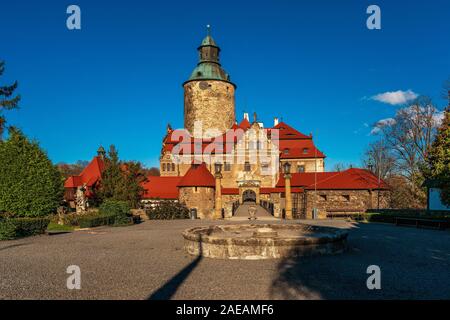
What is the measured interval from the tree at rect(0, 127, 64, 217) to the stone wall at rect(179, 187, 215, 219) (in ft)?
39.8

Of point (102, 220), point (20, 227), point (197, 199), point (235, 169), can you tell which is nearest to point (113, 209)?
point (102, 220)

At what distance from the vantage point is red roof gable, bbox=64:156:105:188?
3517cm

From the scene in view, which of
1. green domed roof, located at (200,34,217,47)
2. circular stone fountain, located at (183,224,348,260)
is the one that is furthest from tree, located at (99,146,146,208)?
green domed roof, located at (200,34,217,47)

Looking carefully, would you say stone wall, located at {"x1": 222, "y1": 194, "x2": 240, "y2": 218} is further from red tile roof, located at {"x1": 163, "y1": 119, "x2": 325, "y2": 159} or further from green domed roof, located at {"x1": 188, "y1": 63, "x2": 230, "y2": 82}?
green domed roof, located at {"x1": 188, "y1": 63, "x2": 230, "y2": 82}

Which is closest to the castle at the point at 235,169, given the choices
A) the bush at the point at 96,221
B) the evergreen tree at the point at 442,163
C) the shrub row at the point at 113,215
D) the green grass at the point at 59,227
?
the evergreen tree at the point at 442,163

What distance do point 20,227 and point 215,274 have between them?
43.0 ft

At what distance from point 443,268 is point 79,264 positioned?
10200mm

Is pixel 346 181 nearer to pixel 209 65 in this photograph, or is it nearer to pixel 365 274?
pixel 365 274

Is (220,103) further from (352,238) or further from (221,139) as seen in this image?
(352,238)

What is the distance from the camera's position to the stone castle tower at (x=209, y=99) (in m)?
52.0

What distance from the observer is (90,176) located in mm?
35969
